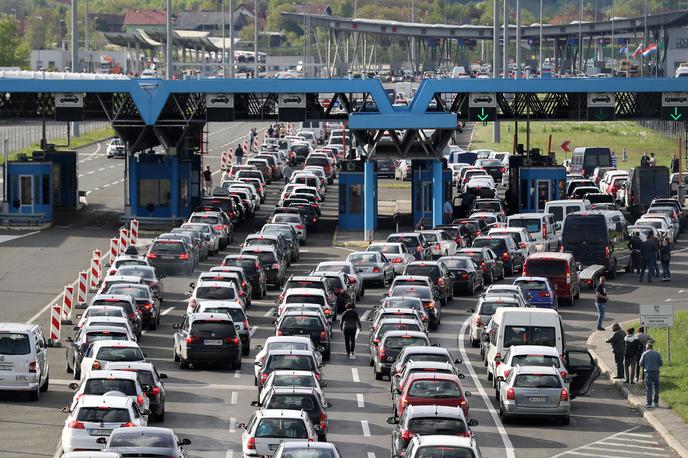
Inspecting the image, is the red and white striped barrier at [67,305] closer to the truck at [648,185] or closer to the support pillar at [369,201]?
the support pillar at [369,201]

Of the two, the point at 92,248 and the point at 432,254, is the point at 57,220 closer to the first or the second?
the point at 92,248

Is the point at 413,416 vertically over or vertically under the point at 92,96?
under

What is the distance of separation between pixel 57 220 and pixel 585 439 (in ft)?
149

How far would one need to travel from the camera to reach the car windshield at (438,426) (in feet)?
88.5

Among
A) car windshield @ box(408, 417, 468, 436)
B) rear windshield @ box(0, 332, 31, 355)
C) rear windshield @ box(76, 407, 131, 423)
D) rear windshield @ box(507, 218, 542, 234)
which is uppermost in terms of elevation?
rear windshield @ box(507, 218, 542, 234)

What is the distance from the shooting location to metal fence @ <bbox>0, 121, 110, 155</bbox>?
380 ft

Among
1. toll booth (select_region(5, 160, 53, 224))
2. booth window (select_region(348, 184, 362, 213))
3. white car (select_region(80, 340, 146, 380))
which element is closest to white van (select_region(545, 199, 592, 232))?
booth window (select_region(348, 184, 362, 213))

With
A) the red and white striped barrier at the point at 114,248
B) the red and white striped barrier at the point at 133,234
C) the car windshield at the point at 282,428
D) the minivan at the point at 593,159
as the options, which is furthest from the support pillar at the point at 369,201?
the car windshield at the point at 282,428

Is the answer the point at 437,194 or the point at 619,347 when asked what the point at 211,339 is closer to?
the point at 619,347

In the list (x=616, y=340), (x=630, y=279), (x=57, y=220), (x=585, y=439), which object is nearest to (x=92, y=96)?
(x=57, y=220)

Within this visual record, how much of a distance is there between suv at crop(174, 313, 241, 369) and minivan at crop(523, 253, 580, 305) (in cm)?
1447

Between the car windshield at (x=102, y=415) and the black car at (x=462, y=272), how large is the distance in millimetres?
25767

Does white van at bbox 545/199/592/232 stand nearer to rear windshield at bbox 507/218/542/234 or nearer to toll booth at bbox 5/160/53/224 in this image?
rear windshield at bbox 507/218/542/234

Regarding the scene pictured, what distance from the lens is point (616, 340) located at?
122ft
